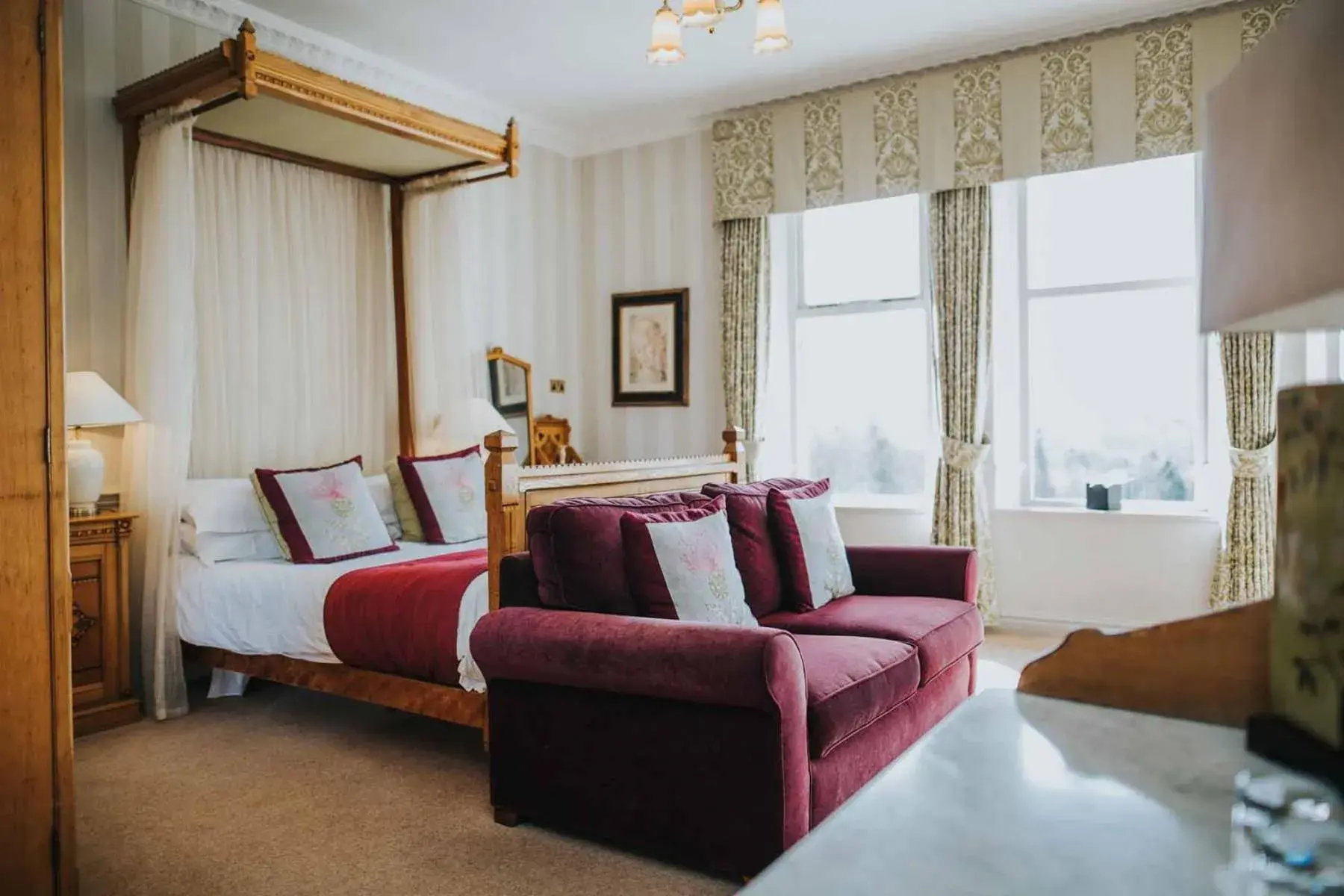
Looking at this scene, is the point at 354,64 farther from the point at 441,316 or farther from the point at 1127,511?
the point at 1127,511

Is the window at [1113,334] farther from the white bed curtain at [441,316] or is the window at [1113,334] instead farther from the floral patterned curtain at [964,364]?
the white bed curtain at [441,316]

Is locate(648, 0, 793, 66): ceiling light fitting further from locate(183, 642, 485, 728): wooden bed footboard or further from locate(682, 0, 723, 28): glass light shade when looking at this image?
locate(183, 642, 485, 728): wooden bed footboard

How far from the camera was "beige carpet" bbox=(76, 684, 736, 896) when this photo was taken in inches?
96.3

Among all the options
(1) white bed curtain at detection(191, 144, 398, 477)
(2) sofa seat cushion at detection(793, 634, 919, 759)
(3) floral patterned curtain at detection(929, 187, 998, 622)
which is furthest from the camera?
(3) floral patterned curtain at detection(929, 187, 998, 622)

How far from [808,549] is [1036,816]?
2836mm

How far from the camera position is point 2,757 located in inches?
79.7

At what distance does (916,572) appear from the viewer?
3762 millimetres

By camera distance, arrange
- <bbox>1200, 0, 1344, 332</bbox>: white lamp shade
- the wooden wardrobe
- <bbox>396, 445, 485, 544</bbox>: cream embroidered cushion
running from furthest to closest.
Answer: <bbox>396, 445, 485, 544</bbox>: cream embroidered cushion, the wooden wardrobe, <bbox>1200, 0, 1344, 332</bbox>: white lamp shade

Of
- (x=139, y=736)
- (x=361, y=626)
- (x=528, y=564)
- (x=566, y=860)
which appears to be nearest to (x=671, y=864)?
(x=566, y=860)

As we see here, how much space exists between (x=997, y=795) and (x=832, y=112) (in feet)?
18.0

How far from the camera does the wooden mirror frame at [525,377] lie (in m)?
5.99

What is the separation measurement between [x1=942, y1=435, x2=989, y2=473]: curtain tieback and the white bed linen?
118 inches

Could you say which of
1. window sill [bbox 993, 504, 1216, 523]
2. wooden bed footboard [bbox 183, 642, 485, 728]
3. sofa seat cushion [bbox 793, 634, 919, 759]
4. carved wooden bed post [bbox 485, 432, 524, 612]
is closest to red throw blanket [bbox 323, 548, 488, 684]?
wooden bed footboard [bbox 183, 642, 485, 728]

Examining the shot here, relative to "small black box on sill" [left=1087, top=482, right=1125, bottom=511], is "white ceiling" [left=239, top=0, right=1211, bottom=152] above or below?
above
